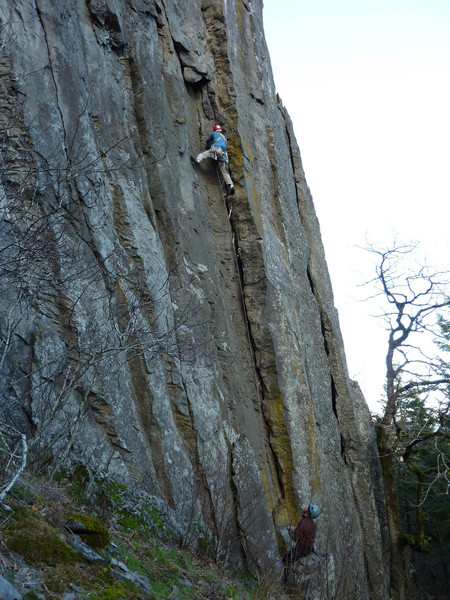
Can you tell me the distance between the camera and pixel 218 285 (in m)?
11.7

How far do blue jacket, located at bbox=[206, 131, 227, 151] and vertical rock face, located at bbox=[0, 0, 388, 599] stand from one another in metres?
0.51

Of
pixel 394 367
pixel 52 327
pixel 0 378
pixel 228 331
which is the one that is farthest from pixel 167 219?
pixel 394 367

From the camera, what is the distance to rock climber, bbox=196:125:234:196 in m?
12.6

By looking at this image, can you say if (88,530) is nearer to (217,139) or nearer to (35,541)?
(35,541)

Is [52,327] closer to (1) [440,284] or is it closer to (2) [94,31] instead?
(2) [94,31]

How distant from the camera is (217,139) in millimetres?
12664

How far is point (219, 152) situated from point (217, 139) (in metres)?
0.33

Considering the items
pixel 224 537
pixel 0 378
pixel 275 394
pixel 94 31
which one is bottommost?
pixel 224 537

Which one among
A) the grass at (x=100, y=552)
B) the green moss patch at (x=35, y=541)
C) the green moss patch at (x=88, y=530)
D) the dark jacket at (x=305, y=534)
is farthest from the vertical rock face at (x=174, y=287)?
the green moss patch at (x=35, y=541)

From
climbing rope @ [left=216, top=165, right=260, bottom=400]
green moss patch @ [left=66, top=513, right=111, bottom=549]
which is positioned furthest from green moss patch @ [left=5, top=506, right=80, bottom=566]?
climbing rope @ [left=216, top=165, right=260, bottom=400]

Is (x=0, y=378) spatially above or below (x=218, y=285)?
below

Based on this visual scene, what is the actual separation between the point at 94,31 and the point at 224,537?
376 inches

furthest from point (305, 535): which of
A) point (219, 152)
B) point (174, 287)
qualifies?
Answer: point (219, 152)

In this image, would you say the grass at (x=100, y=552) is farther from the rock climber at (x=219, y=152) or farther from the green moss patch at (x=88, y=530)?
the rock climber at (x=219, y=152)
